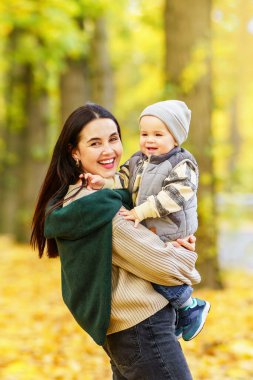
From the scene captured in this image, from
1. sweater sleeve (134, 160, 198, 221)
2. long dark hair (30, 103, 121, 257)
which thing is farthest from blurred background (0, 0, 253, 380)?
sweater sleeve (134, 160, 198, 221)

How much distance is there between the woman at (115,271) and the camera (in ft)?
8.46

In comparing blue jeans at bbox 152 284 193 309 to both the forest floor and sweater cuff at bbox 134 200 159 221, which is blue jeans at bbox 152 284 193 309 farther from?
the forest floor

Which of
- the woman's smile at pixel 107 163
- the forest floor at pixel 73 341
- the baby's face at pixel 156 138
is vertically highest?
the baby's face at pixel 156 138

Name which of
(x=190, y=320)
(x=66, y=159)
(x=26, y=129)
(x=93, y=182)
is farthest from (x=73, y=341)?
(x=26, y=129)

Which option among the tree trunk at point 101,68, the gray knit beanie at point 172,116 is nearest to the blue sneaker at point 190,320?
the gray knit beanie at point 172,116

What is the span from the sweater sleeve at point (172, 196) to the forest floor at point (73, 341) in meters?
2.80

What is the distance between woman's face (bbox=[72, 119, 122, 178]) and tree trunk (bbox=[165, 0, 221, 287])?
486 centimetres

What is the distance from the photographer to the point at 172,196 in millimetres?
2586

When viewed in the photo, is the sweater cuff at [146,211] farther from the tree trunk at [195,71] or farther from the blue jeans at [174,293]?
the tree trunk at [195,71]

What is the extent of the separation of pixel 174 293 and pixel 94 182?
0.58 meters

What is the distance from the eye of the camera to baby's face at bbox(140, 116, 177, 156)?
2.73 metres

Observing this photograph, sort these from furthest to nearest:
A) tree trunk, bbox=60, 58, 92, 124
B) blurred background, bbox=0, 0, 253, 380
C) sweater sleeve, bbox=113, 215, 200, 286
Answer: tree trunk, bbox=60, 58, 92, 124, blurred background, bbox=0, 0, 253, 380, sweater sleeve, bbox=113, 215, 200, 286

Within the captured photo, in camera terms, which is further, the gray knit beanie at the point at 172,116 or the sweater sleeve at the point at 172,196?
the gray knit beanie at the point at 172,116

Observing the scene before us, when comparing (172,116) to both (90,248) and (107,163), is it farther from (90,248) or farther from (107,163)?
(90,248)
